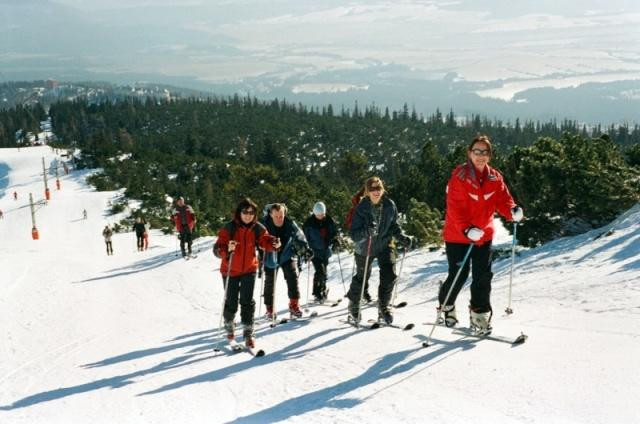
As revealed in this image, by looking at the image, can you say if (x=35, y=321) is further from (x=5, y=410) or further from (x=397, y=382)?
(x=397, y=382)

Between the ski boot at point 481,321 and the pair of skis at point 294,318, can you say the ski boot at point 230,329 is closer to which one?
the pair of skis at point 294,318

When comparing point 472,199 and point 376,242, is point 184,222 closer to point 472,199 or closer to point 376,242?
point 376,242

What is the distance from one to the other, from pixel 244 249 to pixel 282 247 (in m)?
1.74

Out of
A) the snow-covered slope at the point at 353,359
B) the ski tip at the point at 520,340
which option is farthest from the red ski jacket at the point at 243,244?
the ski tip at the point at 520,340

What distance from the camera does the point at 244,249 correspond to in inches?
280

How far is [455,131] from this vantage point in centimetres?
17238

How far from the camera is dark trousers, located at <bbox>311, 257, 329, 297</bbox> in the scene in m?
9.84

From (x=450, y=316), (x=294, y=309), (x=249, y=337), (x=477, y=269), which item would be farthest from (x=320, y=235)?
(x=477, y=269)

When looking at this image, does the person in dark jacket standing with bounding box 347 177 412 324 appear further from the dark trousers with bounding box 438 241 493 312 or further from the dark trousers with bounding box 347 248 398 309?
the dark trousers with bounding box 438 241 493 312

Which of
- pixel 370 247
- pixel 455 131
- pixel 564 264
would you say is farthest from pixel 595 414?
pixel 455 131

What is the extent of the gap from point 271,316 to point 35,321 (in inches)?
175

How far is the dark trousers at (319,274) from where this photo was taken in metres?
9.84

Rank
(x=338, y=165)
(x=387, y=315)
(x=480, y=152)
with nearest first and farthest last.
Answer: (x=480, y=152) → (x=387, y=315) → (x=338, y=165)

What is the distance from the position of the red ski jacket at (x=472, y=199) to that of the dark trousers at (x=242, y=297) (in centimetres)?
260
